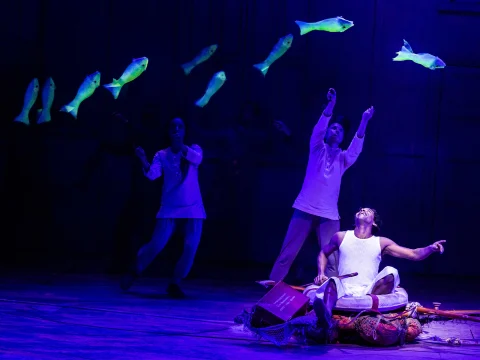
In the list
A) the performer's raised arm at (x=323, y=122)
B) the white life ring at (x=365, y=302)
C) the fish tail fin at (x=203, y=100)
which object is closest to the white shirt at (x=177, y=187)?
the performer's raised arm at (x=323, y=122)

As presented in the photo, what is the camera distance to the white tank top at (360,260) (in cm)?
614

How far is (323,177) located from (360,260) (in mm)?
1281

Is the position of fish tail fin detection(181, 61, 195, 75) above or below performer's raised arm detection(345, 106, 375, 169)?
above

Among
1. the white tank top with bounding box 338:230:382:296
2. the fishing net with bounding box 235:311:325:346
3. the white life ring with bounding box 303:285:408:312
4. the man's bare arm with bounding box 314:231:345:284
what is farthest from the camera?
the man's bare arm with bounding box 314:231:345:284

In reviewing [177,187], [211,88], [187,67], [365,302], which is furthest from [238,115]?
[365,302]

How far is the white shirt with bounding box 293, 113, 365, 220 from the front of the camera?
7.22 metres

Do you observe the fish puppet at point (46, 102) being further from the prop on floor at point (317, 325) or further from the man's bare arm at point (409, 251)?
the man's bare arm at point (409, 251)

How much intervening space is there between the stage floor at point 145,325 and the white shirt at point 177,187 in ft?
2.55

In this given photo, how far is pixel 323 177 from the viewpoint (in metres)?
7.26

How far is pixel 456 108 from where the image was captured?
9.20 metres

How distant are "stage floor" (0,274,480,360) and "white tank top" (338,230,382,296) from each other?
0.64 metres

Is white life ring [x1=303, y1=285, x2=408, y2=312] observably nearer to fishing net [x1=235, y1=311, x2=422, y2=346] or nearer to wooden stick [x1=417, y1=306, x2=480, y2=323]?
fishing net [x1=235, y1=311, x2=422, y2=346]

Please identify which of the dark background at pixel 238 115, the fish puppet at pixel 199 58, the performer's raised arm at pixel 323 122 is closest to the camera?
the performer's raised arm at pixel 323 122

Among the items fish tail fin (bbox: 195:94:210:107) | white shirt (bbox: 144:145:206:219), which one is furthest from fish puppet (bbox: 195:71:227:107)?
white shirt (bbox: 144:145:206:219)
